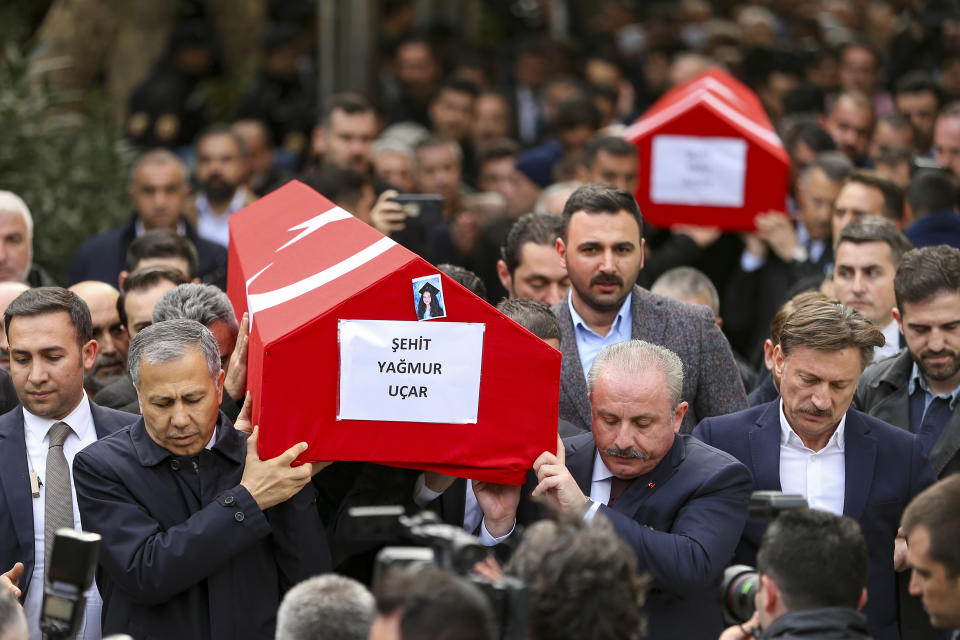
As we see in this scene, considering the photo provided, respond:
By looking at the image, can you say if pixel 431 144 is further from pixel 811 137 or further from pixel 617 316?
pixel 617 316

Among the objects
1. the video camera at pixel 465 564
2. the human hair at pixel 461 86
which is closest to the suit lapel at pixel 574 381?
the video camera at pixel 465 564

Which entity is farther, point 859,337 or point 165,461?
point 859,337

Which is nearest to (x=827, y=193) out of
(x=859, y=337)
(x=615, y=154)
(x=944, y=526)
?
(x=615, y=154)

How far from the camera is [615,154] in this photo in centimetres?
801

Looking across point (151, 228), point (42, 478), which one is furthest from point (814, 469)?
point (151, 228)

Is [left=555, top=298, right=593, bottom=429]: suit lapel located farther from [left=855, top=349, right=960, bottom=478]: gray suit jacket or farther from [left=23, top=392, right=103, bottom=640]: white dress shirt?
[left=23, top=392, right=103, bottom=640]: white dress shirt

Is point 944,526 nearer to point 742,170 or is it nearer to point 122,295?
point 122,295

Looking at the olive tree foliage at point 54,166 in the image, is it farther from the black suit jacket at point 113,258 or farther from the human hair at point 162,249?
the human hair at point 162,249

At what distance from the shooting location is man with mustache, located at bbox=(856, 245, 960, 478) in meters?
5.33

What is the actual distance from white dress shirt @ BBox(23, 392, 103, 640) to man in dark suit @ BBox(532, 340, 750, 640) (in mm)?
1592

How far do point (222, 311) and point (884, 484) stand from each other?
7.98 ft

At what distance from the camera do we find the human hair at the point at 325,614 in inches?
135

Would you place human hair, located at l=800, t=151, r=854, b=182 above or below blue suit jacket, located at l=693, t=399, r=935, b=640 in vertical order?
above

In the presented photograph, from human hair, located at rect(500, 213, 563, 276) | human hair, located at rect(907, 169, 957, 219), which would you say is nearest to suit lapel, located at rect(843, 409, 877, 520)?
human hair, located at rect(500, 213, 563, 276)
